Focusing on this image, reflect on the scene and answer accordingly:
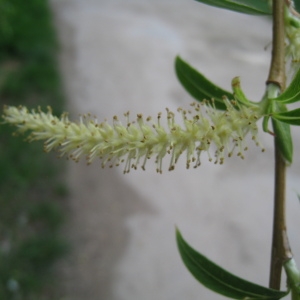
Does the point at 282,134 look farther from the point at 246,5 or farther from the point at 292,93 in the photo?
the point at 246,5

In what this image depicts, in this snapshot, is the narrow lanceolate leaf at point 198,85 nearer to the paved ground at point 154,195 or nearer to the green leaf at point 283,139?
the green leaf at point 283,139

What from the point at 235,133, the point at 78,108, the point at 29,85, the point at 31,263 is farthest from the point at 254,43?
the point at 235,133

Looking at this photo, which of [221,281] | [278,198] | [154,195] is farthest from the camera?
[154,195]

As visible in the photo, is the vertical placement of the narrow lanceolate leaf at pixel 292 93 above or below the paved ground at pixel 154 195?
below

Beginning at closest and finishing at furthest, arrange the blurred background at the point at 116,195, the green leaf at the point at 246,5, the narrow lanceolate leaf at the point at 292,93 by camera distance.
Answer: the narrow lanceolate leaf at the point at 292,93 < the green leaf at the point at 246,5 < the blurred background at the point at 116,195

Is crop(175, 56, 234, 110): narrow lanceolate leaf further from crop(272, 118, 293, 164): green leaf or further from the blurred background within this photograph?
the blurred background

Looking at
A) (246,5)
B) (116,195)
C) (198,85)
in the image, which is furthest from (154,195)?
(246,5)

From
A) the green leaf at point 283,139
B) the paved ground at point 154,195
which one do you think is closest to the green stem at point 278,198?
the green leaf at point 283,139

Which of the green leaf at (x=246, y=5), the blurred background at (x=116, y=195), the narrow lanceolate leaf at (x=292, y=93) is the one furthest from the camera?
the blurred background at (x=116, y=195)

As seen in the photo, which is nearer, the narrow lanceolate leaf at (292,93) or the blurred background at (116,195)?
the narrow lanceolate leaf at (292,93)
